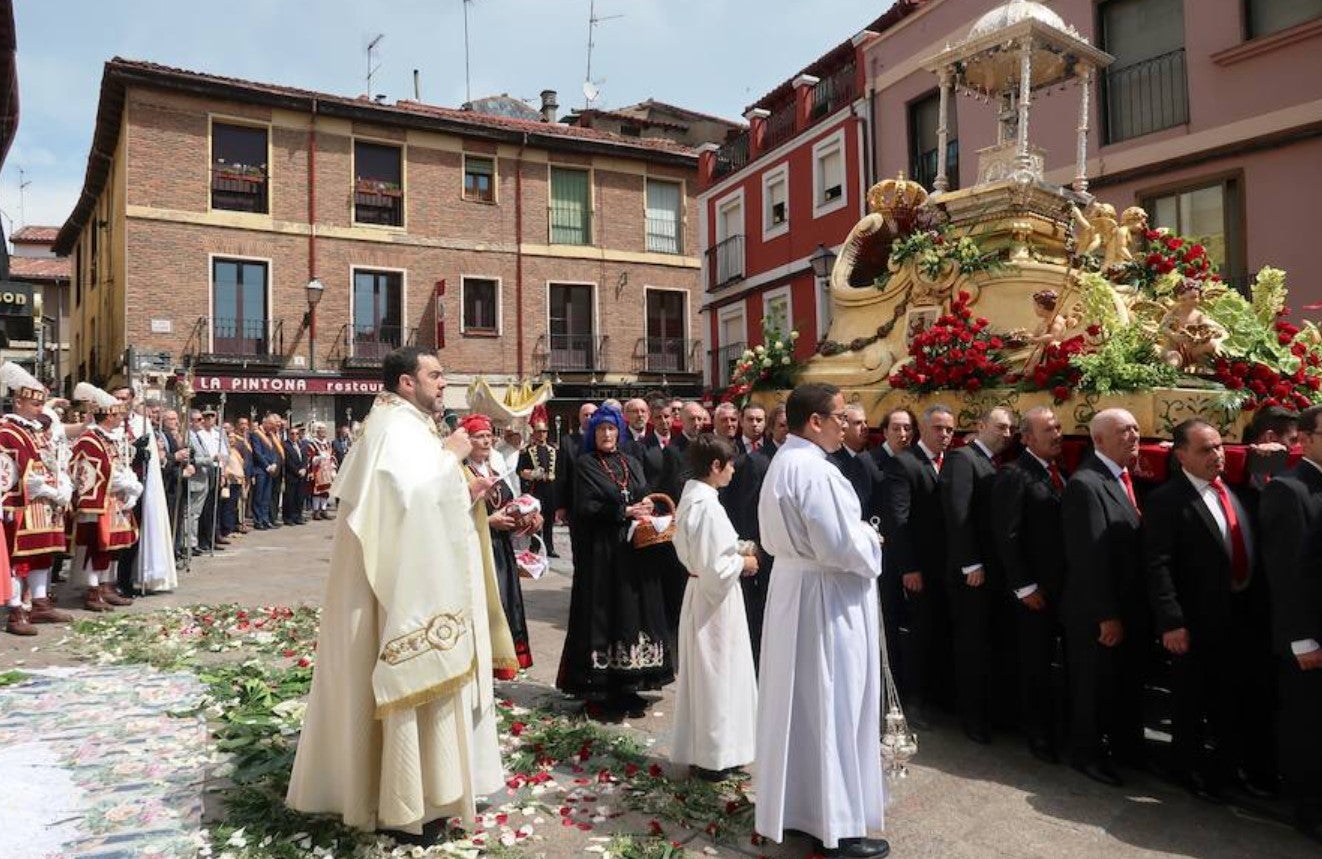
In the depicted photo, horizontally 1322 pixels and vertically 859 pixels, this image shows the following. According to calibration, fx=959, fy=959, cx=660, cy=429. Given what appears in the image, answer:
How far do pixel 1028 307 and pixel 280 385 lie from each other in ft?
69.8

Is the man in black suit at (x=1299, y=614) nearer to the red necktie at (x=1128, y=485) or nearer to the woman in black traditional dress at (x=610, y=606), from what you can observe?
the red necktie at (x=1128, y=485)

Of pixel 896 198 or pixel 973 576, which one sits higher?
pixel 896 198

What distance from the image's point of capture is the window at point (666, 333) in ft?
96.5

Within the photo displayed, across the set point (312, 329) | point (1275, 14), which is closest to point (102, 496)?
point (1275, 14)

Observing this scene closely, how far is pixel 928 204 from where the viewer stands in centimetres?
752

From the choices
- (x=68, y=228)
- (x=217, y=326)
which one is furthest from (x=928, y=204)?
(x=68, y=228)

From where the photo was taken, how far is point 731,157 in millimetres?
23984

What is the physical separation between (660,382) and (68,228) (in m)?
20.7

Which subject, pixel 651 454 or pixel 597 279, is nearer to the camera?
pixel 651 454

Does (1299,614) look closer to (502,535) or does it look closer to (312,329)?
(502,535)

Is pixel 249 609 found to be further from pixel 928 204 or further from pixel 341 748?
pixel 928 204

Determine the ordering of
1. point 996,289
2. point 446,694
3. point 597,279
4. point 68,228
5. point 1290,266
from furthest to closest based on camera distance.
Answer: point 68,228 < point 597,279 < point 1290,266 < point 996,289 < point 446,694

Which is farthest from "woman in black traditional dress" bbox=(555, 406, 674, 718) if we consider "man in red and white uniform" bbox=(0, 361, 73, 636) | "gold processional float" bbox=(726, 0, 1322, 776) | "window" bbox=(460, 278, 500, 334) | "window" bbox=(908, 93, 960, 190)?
"window" bbox=(460, 278, 500, 334)

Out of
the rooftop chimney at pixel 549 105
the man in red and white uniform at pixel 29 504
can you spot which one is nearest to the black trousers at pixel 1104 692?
the man in red and white uniform at pixel 29 504
